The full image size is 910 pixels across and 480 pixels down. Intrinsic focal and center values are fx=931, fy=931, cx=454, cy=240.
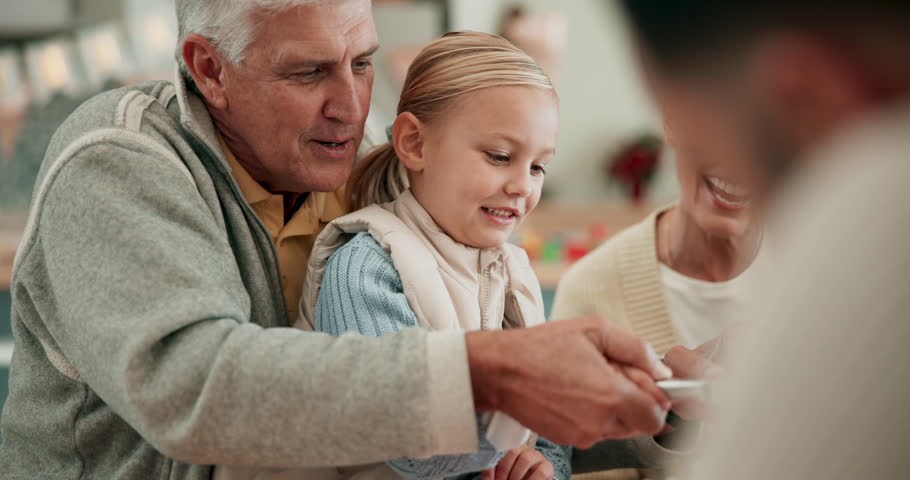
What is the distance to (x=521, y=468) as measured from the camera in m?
1.16

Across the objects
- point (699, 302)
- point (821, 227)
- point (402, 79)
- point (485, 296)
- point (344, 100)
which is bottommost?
point (402, 79)

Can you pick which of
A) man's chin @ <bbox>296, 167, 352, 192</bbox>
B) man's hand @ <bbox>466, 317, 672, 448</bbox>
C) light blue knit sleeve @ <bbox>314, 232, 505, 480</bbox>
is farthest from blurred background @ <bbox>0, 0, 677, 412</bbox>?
man's hand @ <bbox>466, 317, 672, 448</bbox>

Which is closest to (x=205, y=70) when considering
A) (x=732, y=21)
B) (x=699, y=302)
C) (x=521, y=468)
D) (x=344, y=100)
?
(x=344, y=100)

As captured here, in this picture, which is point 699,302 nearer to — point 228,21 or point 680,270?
point 680,270

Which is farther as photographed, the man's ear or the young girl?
the man's ear

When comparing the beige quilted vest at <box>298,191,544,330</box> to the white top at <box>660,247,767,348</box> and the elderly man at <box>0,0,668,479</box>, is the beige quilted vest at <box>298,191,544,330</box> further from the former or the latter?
the white top at <box>660,247,767,348</box>

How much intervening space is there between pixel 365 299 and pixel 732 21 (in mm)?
621

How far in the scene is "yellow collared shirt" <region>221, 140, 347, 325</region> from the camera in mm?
1292

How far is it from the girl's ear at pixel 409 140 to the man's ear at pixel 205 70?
0.78 feet

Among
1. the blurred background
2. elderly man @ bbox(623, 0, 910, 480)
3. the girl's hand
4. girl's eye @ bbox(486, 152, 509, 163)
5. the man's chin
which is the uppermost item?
elderly man @ bbox(623, 0, 910, 480)

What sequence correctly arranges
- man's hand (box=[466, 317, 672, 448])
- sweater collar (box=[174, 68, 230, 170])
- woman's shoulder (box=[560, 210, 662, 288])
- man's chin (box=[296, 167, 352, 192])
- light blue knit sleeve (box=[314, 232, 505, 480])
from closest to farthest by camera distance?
1. man's hand (box=[466, 317, 672, 448])
2. light blue knit sleeve (box=[314, 232, 505, 480])
3. sweater collar (box=[174, 68, 230, 170])
4. man's chin (box=[296, 167, 352, 192])
5. woman's shoulder (box=[560, 210, 662, 288])

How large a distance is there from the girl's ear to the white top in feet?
2.17

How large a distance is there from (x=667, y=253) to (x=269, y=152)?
2.80 feet

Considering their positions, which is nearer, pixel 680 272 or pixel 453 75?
pixel 453 75
